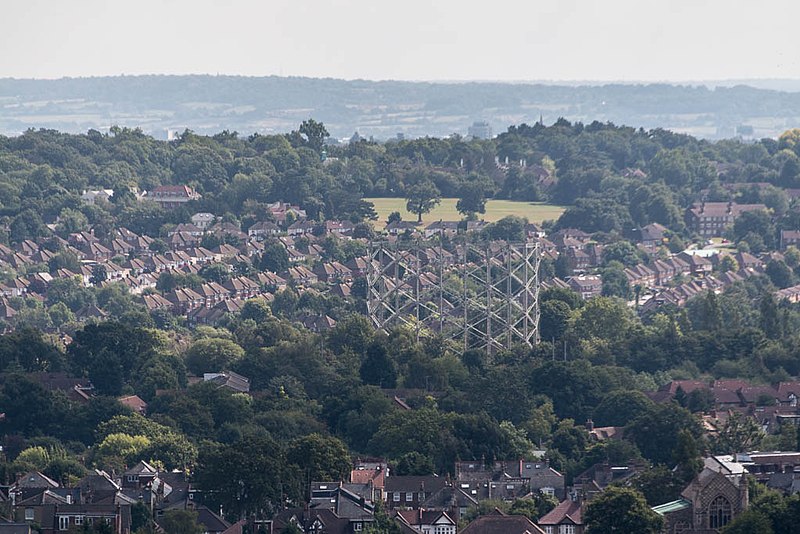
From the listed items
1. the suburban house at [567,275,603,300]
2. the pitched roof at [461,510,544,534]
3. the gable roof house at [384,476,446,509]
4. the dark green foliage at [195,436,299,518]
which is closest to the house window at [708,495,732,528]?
the pitched roof at [461,510,544,534]

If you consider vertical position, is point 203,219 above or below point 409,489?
below

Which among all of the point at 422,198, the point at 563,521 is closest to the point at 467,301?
the point at 563,521

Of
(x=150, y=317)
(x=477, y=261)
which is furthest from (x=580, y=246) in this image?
(x=150, y=317)

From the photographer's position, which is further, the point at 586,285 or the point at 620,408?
the point at 586,285

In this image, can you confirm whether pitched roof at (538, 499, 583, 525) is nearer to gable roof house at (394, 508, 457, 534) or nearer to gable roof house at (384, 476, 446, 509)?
gable roof house at (394, 508, 457, 534)

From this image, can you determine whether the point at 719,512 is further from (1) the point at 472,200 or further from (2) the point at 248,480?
(1) the point at 472,200

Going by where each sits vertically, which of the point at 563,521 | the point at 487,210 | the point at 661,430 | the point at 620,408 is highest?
the point at 563,521

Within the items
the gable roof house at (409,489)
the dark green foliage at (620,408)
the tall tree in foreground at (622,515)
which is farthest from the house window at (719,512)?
the dark green foliage at (620,408)

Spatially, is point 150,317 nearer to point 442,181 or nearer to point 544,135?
point 442,181
